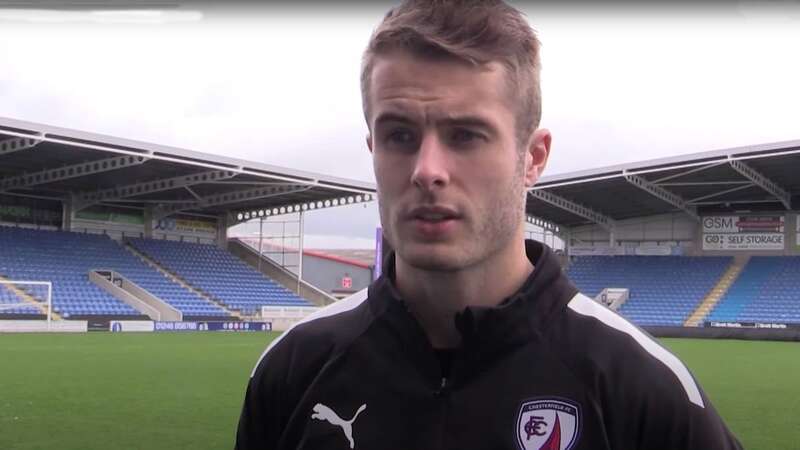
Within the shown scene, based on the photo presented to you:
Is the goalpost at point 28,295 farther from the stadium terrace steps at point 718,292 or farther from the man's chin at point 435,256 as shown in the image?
the man's chin at point 435,256

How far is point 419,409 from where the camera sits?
1830 mm

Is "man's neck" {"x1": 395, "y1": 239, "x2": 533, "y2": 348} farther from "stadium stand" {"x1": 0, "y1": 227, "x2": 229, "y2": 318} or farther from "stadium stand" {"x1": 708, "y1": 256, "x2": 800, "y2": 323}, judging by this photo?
"stadium stand" {"x1": 708, "y1": 256, "x2": 800, "y2": 323}

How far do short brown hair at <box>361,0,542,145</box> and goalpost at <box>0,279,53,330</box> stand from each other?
29219 mm

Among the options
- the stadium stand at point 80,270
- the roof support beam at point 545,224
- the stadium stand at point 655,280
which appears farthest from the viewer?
the roof support beam at point 545,224

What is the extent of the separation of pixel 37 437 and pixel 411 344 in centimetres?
710

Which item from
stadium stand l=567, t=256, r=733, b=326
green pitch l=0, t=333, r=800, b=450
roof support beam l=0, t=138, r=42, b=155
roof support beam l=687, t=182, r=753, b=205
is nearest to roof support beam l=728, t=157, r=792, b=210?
roof support beam l=687, t=182, r=753, b=205

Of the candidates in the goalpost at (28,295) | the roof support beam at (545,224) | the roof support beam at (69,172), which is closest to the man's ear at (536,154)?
the roof support beam at (69,172)

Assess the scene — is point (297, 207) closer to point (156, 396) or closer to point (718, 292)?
point (718, 292)

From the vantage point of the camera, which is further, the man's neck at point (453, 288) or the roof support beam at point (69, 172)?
the roof support beam at point (69, 172)

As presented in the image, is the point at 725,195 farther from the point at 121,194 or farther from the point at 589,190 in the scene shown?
the point at 121,194

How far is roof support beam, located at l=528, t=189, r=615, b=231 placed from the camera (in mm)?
36688

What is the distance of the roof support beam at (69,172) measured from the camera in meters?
29.2

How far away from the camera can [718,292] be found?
37.8 metres

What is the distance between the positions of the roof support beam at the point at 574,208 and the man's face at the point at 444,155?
33014 millimetres
